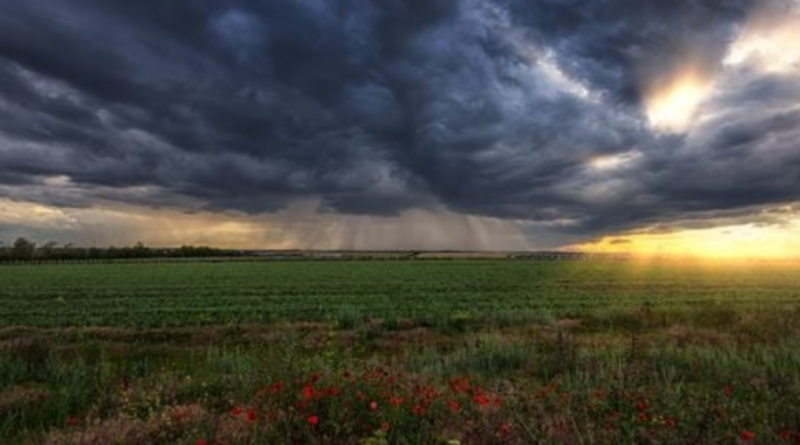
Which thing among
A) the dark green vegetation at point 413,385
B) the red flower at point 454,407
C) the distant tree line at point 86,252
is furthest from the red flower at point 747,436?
the distant tree line at point 86,252

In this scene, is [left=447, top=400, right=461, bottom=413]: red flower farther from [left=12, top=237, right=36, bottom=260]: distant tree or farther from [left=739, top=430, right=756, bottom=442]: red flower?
[left=12, top=237, right=36, bottom=260]: distant tree

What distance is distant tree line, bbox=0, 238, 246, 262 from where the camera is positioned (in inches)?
5384

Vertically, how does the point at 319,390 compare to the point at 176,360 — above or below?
above

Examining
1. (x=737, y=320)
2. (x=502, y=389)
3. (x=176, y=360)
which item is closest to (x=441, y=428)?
(x=502, y=389)

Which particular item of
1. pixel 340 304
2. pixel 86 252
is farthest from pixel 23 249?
pixel 340 304

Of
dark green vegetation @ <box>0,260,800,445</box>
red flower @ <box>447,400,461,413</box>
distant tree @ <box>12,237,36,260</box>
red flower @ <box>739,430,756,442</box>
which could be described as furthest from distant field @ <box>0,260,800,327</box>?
distant tree @ <box>12,237,36,260</box>

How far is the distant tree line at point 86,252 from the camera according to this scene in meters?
137

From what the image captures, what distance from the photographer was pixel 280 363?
8.45 metres

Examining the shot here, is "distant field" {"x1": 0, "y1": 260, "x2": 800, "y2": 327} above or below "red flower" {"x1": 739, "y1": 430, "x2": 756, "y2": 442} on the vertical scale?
below

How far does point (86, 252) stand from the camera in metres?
Result: 149

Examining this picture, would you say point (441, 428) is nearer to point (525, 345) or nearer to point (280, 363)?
point (280, 363)

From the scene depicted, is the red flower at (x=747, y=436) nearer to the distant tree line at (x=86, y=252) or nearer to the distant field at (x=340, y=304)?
the distant field at (x=340, y=304)

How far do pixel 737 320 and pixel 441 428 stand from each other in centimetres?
1712

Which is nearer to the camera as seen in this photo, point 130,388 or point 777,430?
point 777,430
